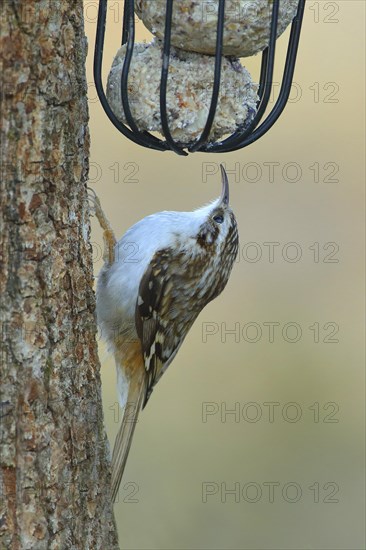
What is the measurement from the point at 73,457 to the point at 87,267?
18.8 inches

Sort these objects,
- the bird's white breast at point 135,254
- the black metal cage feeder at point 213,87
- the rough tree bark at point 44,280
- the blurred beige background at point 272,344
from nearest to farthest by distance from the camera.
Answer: the rough tree bark at point 44,280
the black metal cage feeder at point 213,87
the bird's white breast at point 135,254
the blurred beige background at point 272,344

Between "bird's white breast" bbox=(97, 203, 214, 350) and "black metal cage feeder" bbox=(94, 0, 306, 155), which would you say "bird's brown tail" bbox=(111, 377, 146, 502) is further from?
"black metal cage feeder" bbox=(94, 0, 306, 155)

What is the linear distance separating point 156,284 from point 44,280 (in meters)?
1.02

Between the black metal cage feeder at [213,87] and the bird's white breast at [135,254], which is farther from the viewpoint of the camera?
the bird's white breast at [135,254]

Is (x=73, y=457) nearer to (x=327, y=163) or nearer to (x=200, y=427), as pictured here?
(x=200, y=427)

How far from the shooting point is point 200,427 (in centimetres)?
528

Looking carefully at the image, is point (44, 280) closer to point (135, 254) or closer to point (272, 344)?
point (135, 254)

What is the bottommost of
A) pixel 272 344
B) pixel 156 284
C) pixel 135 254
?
pixel 272 344

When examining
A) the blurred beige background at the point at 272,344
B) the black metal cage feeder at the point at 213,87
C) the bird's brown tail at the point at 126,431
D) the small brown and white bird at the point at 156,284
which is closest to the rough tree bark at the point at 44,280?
the black metal cage feeder at the point at 213,87

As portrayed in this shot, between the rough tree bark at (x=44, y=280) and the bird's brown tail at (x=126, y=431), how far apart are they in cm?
56

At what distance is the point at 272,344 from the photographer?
5395 mm

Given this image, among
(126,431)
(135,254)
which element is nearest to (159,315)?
(135,254)

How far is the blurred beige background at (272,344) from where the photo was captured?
5117mm

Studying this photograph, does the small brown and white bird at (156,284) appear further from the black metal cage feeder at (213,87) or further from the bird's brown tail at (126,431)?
the black metal cage feeder at (213,87)
